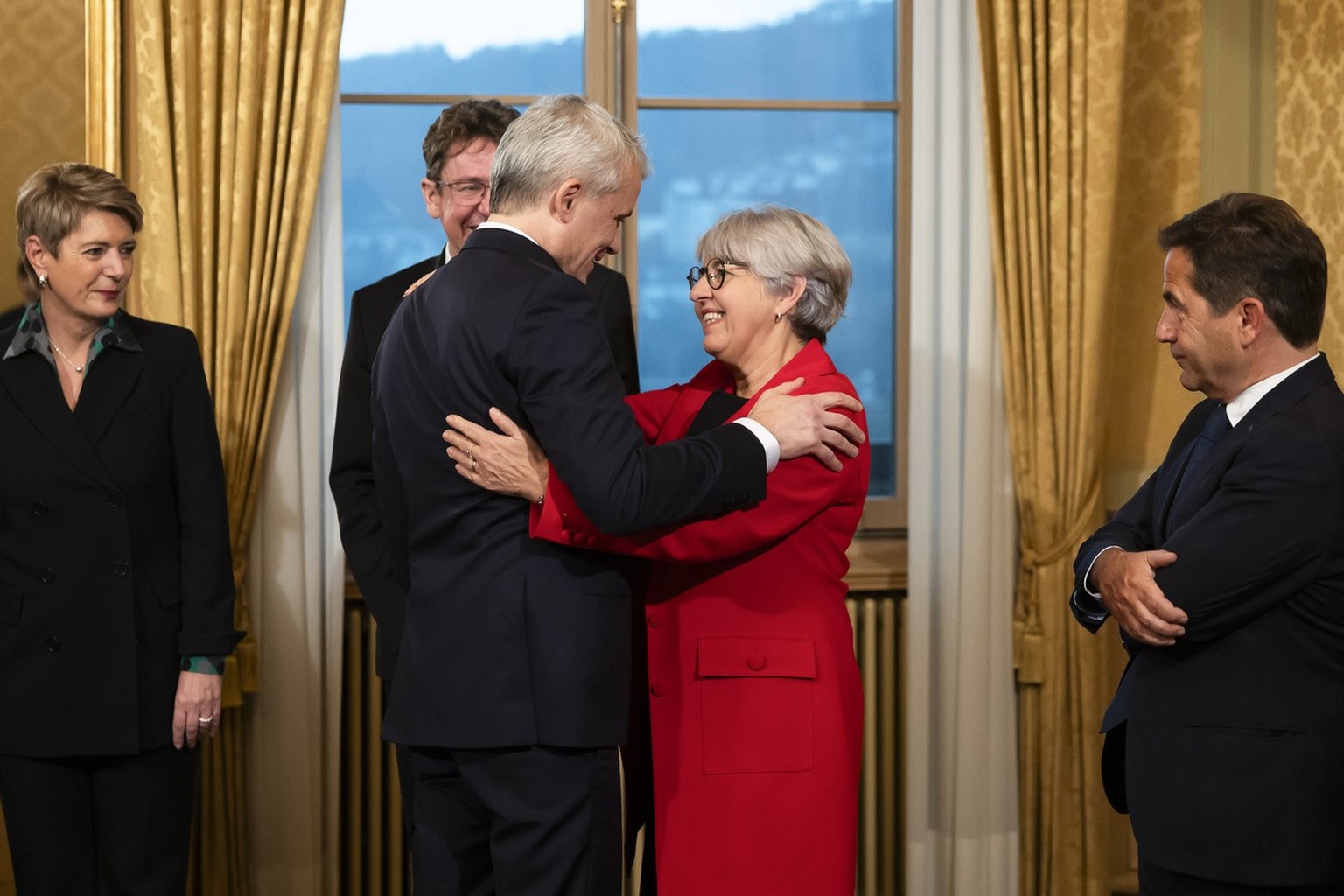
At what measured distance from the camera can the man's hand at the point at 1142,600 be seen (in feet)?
7.15

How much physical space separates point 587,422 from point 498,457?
5.6 inches

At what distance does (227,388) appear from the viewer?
3516 mm

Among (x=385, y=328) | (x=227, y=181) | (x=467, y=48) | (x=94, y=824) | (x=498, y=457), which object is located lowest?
(x=94, y=824)

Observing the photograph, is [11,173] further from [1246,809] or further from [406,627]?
[1246,809]

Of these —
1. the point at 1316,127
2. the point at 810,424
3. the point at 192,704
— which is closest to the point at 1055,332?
the point at 1316,127

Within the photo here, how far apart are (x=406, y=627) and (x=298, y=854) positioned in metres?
1.69

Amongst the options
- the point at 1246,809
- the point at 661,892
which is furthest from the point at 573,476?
the point at 1246,809

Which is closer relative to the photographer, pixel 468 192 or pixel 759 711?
pixel 759 711

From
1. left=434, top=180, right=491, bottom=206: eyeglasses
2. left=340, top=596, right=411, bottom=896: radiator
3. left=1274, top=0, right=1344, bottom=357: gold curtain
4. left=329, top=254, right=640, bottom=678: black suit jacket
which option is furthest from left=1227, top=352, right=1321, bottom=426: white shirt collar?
left=340, top=596, right=411, bottom=896: radiator

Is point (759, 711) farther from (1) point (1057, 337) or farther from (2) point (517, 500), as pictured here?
(1) point (1057, 337)

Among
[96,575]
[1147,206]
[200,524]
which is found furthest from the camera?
[1147,206]

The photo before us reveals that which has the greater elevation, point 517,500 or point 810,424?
point 810,424

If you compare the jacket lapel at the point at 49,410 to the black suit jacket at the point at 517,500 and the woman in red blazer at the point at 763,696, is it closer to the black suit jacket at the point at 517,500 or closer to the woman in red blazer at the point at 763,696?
the black suit jacket at the point at 517,500

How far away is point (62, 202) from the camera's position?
2693mm
